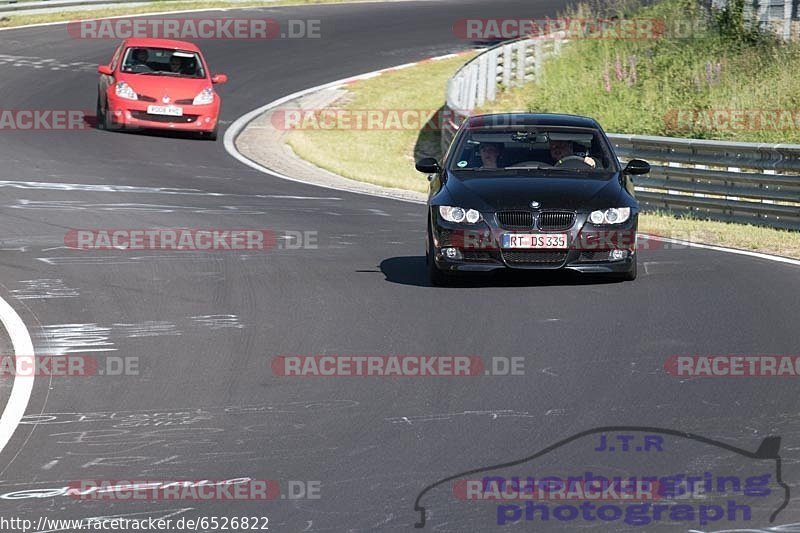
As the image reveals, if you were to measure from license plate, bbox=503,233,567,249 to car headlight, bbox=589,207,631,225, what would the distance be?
1.05ft

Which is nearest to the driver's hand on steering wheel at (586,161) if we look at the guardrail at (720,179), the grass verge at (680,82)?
the guardrail at (720,179)

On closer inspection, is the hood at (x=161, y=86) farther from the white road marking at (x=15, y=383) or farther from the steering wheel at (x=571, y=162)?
the white road marking at (x=15, y=383)

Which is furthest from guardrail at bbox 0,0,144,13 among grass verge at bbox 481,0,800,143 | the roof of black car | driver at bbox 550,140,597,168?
driver at bbox 550,140,597,168

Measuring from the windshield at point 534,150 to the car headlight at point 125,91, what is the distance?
45.7 ft

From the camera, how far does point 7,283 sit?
12617 mm

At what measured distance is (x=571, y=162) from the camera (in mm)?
13375

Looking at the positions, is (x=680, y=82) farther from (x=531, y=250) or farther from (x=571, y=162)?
(x=531, y=250)

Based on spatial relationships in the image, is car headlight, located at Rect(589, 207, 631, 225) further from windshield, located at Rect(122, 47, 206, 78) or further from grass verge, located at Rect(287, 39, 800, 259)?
windshield, located at Rect(122, 47, 206, 78)

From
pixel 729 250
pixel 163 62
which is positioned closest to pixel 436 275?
pixel 729 250

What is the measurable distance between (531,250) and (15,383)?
4.73 meters

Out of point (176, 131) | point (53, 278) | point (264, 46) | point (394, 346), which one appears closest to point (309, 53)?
point (264, 46)

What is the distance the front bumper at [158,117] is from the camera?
87.1 ft

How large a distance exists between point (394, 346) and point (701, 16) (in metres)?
23.0

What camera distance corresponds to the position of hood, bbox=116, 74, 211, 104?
Answer: 26.5 metres
